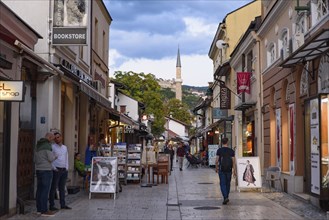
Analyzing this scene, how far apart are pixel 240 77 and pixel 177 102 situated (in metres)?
71.7

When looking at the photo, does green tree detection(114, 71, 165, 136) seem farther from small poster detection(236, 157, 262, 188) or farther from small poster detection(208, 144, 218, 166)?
small poster detection(236, 157, 262, 188)

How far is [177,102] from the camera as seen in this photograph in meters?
97.2

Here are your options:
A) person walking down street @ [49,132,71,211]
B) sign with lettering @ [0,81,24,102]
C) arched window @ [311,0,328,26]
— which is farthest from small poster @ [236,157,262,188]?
sign with lettering @ [0,81,24,102]

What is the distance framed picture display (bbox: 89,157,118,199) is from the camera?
15133mm

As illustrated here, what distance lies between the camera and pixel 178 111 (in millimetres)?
98938

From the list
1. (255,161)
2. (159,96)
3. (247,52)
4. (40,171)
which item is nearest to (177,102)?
(159,96)

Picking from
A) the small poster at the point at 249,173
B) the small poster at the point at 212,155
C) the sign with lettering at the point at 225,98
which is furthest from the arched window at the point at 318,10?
the small poster at the point at 212,155

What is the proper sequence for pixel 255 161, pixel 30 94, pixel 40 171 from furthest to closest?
pixel 255 161
pixel 30 94
pixel 40 171

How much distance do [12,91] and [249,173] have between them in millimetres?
9319

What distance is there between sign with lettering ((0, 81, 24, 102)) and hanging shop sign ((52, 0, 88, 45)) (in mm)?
4640

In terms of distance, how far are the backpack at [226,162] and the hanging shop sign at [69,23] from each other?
16.4 ft

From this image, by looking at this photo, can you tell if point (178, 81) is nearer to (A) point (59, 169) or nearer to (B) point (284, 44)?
(B) point (284, 44)

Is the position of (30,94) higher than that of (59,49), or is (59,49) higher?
(59,49)

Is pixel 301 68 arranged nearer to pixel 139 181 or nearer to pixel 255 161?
pixel 255 161
